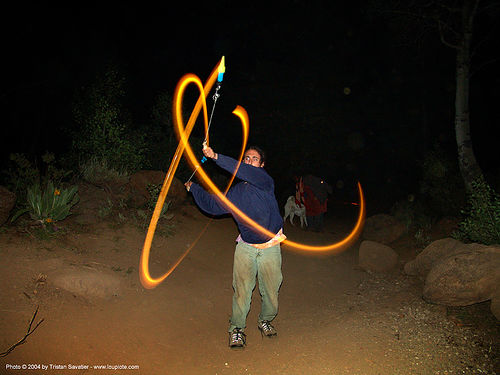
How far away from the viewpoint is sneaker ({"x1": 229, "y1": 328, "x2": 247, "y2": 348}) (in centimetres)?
440

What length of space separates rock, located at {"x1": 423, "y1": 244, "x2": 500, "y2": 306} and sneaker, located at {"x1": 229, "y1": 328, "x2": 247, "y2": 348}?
9.74 feet

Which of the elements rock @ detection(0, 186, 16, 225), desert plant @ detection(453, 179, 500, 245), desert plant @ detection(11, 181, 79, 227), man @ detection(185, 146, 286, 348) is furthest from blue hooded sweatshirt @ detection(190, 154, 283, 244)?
desert plant @ detection(453, 179, 500, 245)

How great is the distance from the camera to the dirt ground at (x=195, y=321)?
157 inches

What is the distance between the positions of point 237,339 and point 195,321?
0.96m

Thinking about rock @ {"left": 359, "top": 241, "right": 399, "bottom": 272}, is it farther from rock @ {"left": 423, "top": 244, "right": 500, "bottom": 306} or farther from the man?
the man

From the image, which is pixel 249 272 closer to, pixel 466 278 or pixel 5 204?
pixel 466 278

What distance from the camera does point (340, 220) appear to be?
1498 centimetres

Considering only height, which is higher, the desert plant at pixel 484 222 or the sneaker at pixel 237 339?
the desert plant at pixel 484 222

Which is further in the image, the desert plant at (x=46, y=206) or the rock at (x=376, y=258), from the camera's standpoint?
the rock at (x=376, y=258)

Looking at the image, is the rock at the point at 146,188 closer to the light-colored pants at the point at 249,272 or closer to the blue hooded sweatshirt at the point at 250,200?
the blue hooded sweatshirt at the point at 250,200

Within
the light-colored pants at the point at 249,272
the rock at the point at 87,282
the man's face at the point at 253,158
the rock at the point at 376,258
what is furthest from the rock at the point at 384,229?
the rock at the point at 87,282

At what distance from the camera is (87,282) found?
208 inches

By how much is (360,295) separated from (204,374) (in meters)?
3.49

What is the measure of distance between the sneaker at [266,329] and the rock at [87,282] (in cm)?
227
